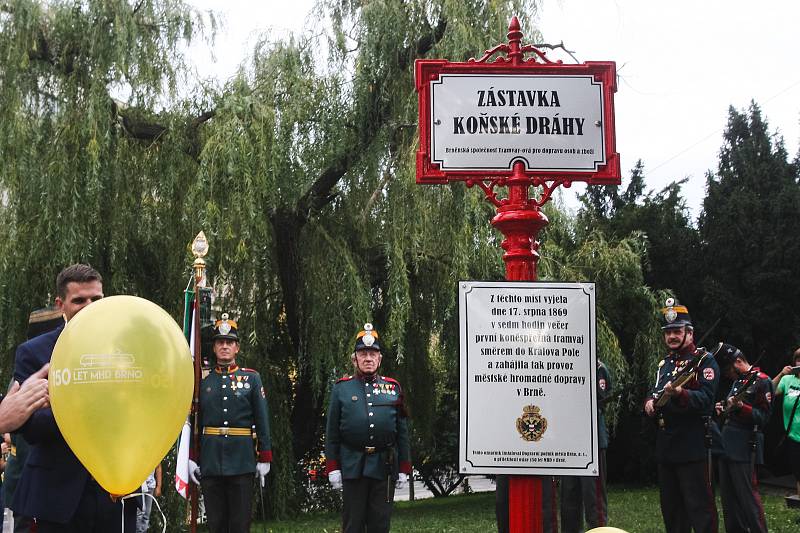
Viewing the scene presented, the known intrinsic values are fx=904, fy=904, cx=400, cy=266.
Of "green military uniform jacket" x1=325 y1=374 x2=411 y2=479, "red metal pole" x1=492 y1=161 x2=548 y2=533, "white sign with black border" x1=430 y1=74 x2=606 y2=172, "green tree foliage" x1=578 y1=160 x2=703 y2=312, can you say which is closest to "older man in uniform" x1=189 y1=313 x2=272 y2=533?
"green military uniform jacket" x1=325 y1=374 x2=411 y2=479

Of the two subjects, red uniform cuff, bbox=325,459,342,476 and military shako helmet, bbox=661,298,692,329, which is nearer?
military shako helmet, bbox=661,298,692,329

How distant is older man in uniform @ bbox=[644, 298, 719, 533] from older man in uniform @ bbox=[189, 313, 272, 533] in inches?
126

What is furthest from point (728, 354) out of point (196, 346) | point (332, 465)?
point (196, 346)

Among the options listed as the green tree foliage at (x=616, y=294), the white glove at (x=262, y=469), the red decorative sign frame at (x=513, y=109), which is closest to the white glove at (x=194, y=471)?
the white glove at (x=262, y=469)

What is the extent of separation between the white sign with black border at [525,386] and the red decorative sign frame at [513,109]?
1.81 feet

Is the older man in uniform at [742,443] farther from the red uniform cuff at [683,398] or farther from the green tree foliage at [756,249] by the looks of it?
the green tree foliage at [756,249]

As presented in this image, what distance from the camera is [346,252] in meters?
10.8

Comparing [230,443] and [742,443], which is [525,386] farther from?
[742,443]

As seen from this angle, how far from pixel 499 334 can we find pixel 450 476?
→ 1855cm

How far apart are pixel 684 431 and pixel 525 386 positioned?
274cm

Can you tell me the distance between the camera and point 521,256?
14.0 ft

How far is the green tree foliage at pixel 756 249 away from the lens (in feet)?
56.0

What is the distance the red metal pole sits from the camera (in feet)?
13.7

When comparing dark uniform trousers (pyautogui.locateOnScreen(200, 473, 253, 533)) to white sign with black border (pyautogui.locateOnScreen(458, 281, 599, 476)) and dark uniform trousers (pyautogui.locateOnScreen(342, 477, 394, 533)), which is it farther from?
white sign with black border (pyautogui.locateOnScreen(458, 281, 599, 476))
